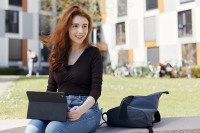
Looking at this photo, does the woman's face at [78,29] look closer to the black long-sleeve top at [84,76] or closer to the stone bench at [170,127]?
the black long-sleeve top at [84,76]

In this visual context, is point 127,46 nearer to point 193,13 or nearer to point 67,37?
point 193,13

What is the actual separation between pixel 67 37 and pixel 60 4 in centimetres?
1025

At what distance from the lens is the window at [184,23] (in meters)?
22.4

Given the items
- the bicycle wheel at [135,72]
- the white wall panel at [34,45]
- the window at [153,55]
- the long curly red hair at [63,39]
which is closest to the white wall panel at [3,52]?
the white wall panel at [34,45]

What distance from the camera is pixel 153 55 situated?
24.5 meters

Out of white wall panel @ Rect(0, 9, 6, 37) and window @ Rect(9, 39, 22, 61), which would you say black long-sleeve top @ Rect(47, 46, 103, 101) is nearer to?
white wall panel @ Rect(0, 9, 6, 37)

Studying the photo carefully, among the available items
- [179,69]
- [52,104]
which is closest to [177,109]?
[52,104]

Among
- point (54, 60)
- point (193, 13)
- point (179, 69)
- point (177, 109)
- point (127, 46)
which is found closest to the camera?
point (54, 60)

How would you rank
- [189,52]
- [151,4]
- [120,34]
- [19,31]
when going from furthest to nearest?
[120,34]
[19,31]
[151,4]
[189,52]

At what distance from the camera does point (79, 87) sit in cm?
288

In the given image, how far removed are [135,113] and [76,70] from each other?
77cm

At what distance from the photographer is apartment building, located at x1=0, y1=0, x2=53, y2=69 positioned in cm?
2467

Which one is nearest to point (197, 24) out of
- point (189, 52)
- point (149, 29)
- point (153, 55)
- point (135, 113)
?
point (189, 52)

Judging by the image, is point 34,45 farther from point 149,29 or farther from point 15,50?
point 149,29
